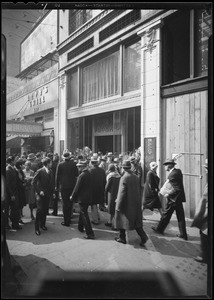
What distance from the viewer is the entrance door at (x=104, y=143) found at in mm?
10484

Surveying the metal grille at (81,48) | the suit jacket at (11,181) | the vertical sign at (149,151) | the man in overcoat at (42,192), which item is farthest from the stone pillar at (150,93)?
the suit jacket at (11,181)

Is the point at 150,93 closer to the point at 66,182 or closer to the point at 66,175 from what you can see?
the point at 66,175

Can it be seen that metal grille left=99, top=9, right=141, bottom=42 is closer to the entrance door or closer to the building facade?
the building facade

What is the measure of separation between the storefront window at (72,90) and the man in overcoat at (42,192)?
7759mm

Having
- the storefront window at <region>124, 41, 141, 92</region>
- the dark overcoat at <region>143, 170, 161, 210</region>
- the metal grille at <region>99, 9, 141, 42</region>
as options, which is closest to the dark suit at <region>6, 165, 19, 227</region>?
the dark overcoat at <region>143, 170, 161, 210</region>

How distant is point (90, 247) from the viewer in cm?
423

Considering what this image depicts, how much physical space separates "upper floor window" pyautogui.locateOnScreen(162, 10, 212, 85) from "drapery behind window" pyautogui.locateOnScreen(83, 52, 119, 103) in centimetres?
299

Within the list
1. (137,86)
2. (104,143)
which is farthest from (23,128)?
(137,86)

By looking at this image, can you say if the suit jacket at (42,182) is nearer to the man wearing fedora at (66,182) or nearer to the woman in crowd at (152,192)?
the man wearing fedora at (66,182)

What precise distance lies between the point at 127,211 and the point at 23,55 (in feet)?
52.6

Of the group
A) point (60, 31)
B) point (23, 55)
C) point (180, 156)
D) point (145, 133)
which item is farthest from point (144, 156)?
point (23, 55)

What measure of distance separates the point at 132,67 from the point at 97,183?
575cm

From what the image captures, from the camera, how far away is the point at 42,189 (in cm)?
509

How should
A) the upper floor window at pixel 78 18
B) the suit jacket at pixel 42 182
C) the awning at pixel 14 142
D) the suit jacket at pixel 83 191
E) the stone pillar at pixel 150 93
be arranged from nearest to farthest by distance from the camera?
the suit jacket at pixel 83 191 < the suit jacket at pixel 42 182 < the stone pillar at pixel 150 93 < the upper floor window at pixel 78 18 < the awning at pixel 14 142
